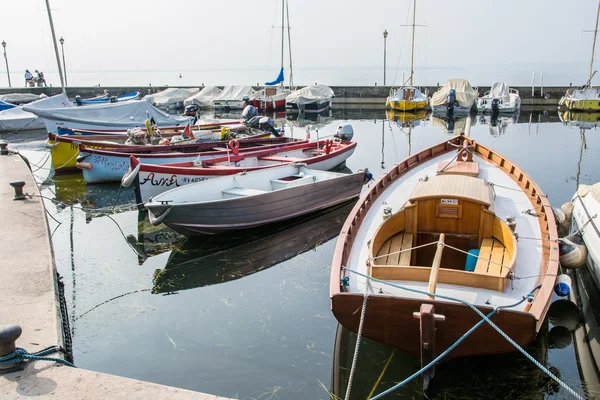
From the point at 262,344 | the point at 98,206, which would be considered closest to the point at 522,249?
the point at 262,344

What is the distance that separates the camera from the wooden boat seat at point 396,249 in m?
6.13

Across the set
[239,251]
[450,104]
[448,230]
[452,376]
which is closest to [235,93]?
[450,104]

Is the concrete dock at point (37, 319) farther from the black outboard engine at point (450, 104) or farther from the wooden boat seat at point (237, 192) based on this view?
the black outboard engine at point (450, 104)

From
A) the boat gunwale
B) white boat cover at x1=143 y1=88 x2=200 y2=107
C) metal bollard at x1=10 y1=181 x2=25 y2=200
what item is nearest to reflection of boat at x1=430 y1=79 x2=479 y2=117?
white boat cover at x1=143 y1=88 x2=200 y2=107

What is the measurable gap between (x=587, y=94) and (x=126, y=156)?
29.1 metres

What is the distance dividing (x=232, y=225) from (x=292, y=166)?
10.1 feet

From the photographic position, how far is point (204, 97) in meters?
40.1

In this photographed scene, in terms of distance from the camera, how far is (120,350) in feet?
20.0

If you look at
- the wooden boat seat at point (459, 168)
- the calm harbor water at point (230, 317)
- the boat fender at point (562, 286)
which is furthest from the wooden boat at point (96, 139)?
the boat fender at point (562, 286)

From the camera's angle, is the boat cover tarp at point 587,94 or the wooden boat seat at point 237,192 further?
the boat cover tarp at point 587,94

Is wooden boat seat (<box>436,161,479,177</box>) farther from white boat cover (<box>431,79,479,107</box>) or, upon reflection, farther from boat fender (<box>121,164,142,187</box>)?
white boat cover (<box>431,79,479,107</box>)

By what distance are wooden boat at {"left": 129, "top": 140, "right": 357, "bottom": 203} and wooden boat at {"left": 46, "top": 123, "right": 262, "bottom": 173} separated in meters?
2.43

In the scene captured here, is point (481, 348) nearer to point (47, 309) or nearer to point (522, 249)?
point (522, 249)

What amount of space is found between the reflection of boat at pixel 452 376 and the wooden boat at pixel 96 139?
10.6 metres
